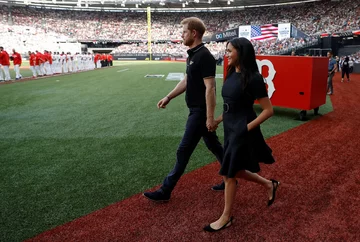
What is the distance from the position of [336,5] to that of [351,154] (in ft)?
154

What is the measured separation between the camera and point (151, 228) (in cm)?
318

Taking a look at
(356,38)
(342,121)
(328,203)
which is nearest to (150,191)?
(328,203)

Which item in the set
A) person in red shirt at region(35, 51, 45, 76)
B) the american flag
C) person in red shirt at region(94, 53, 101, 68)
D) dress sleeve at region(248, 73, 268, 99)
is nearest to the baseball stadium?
dress sleeve at region(248, 73, 268, 99)

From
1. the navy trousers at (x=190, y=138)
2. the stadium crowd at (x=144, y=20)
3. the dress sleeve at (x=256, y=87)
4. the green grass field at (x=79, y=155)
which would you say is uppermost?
the stadium crowd at (x=144, y=20)

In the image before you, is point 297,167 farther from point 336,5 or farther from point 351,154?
point 336,5

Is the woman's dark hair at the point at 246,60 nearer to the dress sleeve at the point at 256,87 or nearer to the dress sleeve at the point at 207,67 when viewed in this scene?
the dress sleeve at the point at 256,87

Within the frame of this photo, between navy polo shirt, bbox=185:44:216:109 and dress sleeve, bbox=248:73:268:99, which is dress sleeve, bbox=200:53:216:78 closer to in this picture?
navy polo shirt, bbox=185:44:216:109

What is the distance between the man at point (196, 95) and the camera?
325 centimetres

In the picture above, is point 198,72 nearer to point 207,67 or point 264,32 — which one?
point 207,67

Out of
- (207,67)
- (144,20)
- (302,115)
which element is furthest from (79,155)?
(144,20)

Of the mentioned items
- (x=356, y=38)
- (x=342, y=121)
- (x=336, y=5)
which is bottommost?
(x=342, y=121)

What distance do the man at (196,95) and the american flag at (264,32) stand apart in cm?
3597

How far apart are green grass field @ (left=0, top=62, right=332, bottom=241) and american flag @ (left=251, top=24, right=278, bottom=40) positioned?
94.2 ft

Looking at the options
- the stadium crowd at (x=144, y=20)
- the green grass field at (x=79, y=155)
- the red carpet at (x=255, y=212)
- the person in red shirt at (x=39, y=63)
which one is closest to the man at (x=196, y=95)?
the red carpet at (x=255, y=212)
